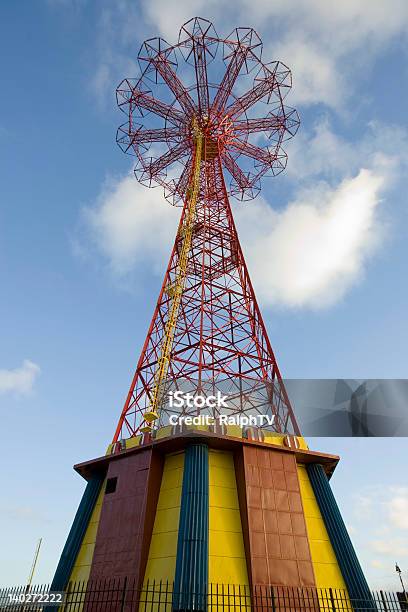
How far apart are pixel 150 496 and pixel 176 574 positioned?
2.87 m

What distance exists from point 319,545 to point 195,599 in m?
5.49

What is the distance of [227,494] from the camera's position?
15086 mm

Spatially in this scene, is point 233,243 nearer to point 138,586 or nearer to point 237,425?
point 237,425

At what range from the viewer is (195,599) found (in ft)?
39.0

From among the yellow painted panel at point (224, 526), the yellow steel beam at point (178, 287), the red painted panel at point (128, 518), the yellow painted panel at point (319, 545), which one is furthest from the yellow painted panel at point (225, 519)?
the yellow steel beam at point (178, 287)

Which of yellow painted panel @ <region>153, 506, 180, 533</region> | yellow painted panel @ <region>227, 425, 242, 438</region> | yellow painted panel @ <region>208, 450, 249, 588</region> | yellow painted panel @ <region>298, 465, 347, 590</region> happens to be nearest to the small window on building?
yellow painted panel @ <region>153, 506, 180, 533</region>

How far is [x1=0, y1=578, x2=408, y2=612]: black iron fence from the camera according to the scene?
11.8 metres

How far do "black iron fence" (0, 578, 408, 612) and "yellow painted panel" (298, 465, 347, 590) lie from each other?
1.25 ft

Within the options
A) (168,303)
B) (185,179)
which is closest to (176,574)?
(168,303)

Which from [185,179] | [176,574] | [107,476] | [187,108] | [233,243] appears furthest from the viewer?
[185,179]

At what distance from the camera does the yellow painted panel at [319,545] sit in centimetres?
1439

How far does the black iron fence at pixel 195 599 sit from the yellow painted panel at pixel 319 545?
38 centimetres

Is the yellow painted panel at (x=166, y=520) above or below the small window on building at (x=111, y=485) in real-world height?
below

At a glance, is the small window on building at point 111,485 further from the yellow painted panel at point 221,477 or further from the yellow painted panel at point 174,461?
the yellow painted panel at point 221,477
